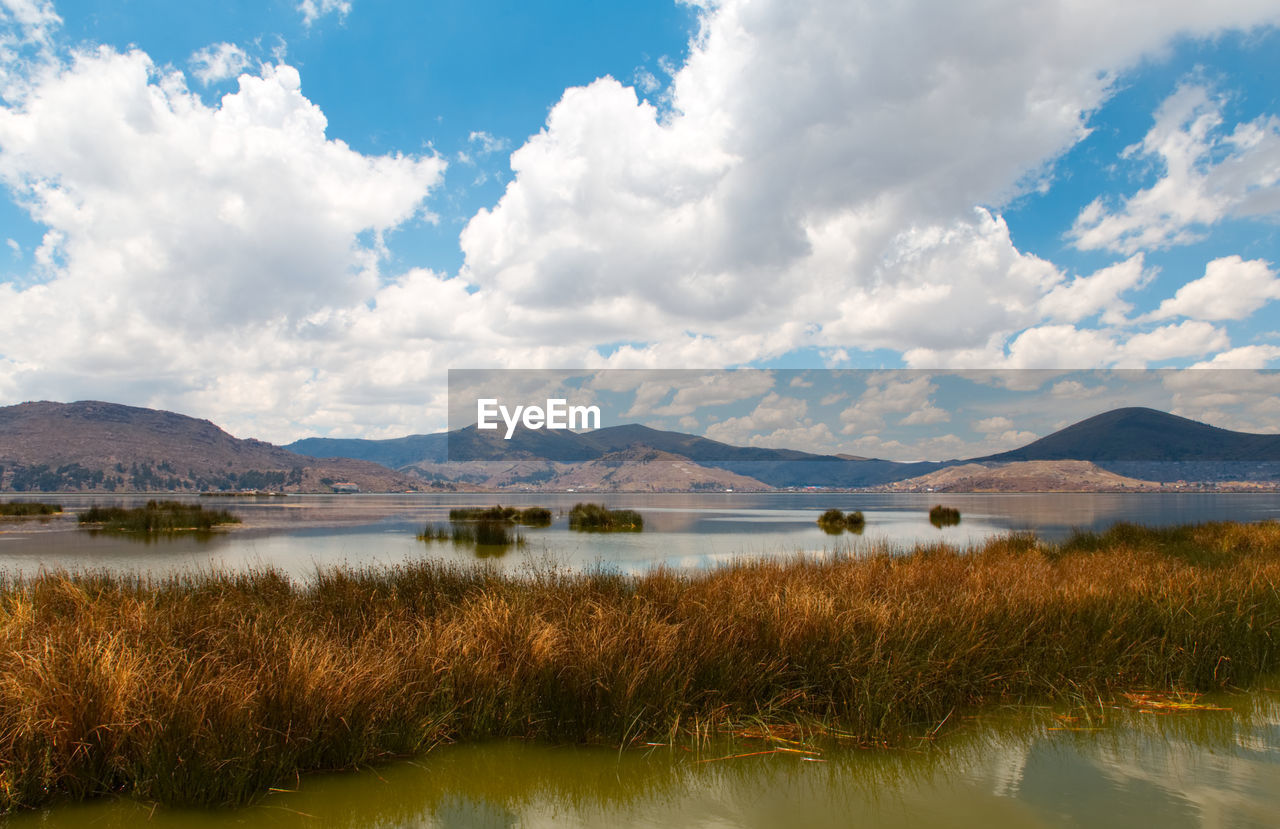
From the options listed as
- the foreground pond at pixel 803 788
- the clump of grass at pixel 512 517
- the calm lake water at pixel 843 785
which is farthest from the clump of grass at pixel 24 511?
the calm lake water at pixel 843 785

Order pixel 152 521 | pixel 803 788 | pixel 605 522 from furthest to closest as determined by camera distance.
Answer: pixel 605 522
pixel 152 521
pixel 803 788

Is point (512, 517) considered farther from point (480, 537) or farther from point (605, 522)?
point (480, 537)

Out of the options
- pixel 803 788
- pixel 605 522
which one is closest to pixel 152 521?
pixel 605 522

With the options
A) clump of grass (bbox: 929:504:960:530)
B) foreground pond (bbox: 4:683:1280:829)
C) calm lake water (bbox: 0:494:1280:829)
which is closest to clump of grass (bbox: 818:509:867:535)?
clump of grass (bbox: 929:504:960:530)

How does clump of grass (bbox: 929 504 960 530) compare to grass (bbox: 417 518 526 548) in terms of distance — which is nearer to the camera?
grass (bbox: 417 518 526 548)

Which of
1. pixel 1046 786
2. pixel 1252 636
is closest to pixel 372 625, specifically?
pixel 1046 786

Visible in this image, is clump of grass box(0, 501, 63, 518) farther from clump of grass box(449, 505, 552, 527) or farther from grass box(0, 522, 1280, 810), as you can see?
grass box(0, 522, 1280, 810)
